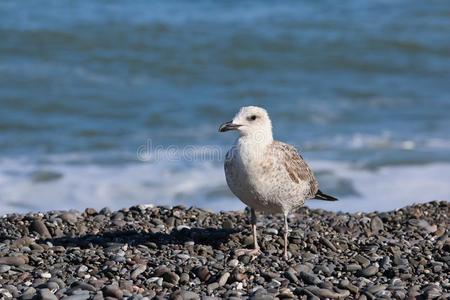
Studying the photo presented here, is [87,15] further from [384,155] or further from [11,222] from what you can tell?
[11,222]

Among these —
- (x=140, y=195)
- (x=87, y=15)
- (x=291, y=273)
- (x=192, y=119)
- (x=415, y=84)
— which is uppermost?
(x=87, y=15)

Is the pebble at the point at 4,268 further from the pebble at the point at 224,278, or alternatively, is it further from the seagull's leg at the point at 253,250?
the seagull's leg at the point at 253,250

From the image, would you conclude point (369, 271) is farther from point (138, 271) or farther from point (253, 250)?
point (138, 271)

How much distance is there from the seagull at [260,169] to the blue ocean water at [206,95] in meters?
3.16

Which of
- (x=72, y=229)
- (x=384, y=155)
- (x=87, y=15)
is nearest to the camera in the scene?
(x=72, y=229)

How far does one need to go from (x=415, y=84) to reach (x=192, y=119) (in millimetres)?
4376

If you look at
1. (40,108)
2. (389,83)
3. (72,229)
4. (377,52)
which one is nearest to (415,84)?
(389,83)

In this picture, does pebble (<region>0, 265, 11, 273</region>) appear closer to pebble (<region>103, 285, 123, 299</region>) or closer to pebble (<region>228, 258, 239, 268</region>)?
pebble (<region>103, 285, 123, 299</region>)

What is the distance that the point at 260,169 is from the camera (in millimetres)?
6230

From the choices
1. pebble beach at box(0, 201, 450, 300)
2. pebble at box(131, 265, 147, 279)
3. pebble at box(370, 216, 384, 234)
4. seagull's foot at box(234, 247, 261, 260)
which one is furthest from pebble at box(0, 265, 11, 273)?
pebble at box(370, 216, 384, 234)

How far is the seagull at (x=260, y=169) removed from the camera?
6.21 metres

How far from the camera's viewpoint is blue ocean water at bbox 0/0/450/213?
10.7 m

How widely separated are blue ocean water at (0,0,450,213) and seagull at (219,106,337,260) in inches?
124

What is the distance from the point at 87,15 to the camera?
1984cm
